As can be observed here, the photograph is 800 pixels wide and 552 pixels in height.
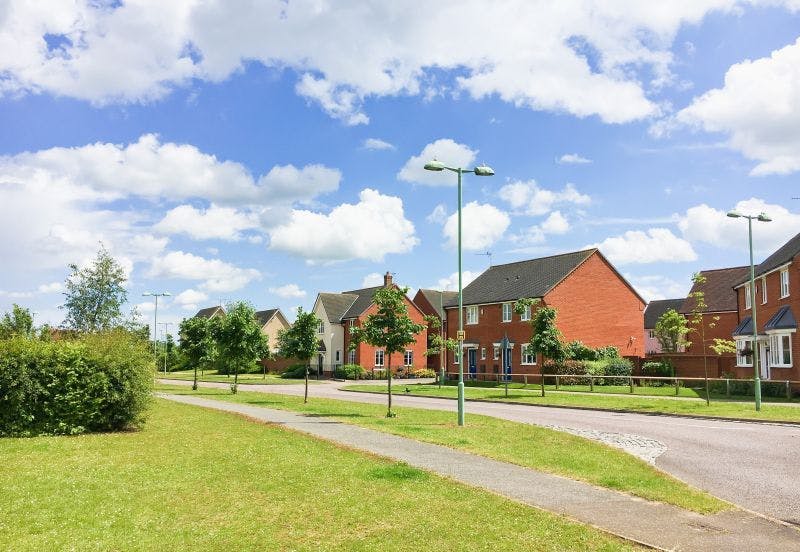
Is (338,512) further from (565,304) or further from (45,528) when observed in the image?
(565,304)

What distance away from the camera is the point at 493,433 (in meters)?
18.3

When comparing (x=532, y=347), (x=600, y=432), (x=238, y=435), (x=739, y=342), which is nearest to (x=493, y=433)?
(x=600, y=432)

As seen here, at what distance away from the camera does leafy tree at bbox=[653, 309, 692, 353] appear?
37.3 m

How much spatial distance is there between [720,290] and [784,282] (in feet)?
84.7

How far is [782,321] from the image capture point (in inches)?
1368

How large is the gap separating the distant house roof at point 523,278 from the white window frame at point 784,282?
677 inches

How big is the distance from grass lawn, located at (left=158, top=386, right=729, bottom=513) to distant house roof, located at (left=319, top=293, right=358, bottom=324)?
155ft

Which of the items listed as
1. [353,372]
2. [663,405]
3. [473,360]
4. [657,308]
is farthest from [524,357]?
[657,308]

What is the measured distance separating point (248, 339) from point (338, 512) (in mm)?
28672

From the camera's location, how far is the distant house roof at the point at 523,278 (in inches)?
2079

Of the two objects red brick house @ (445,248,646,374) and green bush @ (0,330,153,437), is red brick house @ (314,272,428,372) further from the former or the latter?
green bush @ (0,330,153,437)

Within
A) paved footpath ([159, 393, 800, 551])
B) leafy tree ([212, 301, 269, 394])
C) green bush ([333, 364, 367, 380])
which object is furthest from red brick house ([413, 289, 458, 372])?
paved footpath ([159, 393, 800, 551])

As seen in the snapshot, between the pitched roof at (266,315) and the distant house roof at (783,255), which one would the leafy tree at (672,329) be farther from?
the pitched roof at (266,315)

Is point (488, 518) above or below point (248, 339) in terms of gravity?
below
